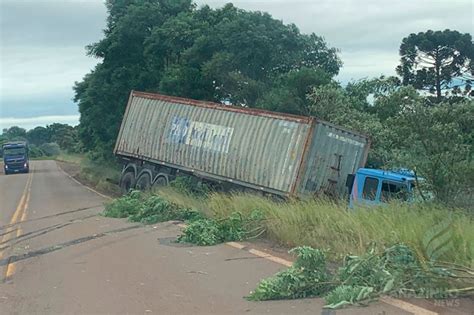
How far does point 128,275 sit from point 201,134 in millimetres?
13318

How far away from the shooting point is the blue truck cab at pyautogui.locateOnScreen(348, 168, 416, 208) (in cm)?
1470

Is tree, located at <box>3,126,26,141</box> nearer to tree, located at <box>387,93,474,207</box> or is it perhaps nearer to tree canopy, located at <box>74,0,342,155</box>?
tree canopy, located at <box>74,0,342,155</box>

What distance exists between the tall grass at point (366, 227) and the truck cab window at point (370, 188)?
316cm

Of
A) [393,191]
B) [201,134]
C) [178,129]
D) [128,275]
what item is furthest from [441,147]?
[178,129]

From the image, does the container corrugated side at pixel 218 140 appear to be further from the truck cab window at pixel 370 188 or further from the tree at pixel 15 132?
the tree at pixel 15 132

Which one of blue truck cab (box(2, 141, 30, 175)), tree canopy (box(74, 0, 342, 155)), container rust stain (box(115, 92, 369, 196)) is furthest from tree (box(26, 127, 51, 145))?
container rust stain (box(115, 92, 369, 196))

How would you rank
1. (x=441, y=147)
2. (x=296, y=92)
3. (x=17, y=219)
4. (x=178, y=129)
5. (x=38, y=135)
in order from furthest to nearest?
(x=38, y=135), (x=296, y=92), (x=178, y=129), (x=17, y=219), (x=441, y=147)

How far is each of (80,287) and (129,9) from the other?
25.9 meters

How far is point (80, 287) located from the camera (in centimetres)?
871

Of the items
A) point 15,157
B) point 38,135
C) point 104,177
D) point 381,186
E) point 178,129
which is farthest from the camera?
point 38,135

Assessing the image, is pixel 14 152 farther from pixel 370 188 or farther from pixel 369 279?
pixel 369 279

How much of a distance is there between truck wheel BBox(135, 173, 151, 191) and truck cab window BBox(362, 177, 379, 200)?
11077 millimetres

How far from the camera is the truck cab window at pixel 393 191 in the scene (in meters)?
14.7

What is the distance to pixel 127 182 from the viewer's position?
2688cm
